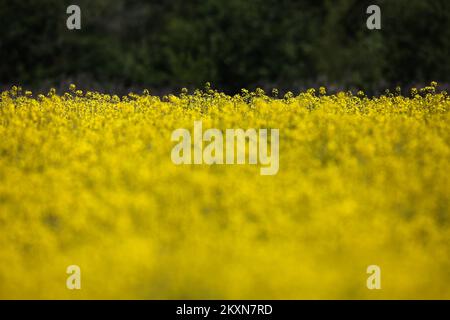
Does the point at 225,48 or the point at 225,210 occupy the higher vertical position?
the point at 225,48

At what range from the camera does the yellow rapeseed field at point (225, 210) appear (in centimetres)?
457

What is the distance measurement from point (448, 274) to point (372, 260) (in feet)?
1.76

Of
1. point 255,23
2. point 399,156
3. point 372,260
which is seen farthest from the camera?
point 255,23

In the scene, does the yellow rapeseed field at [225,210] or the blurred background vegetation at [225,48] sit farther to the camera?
Answer: the blurred background vegetation at [225,48]

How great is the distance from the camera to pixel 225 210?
227 inches

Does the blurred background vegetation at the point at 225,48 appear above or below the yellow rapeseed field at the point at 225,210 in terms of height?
above

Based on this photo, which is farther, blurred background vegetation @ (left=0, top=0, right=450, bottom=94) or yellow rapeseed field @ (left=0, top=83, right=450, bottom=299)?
blurred background vegetation @ (left=0, top=0, right=450, bottom=94)

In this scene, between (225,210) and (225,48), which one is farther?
(225,48)

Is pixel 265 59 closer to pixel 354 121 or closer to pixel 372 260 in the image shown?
pixel 354 121

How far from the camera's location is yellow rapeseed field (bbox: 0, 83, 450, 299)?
457 centimetres
